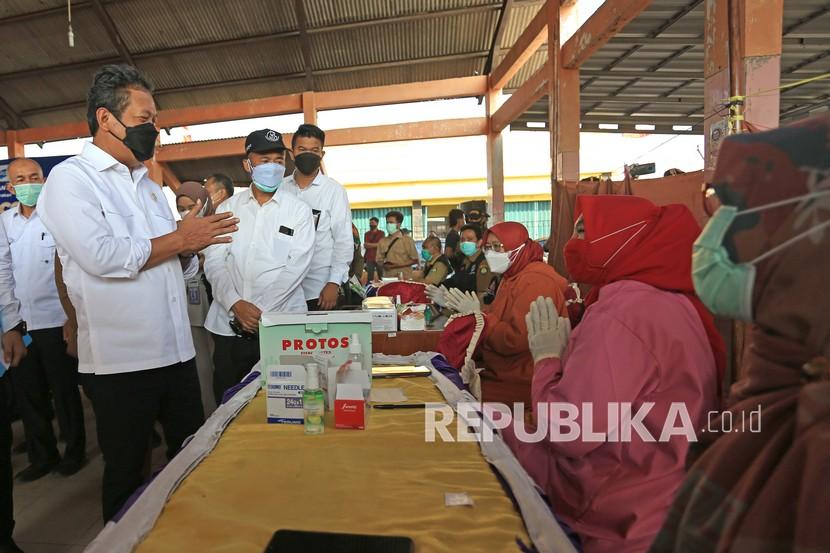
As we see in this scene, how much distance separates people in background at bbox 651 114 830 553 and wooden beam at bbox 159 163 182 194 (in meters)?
9.03

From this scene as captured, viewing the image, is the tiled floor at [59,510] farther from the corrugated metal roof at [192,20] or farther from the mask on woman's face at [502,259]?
the corrugated metal roof at [192,20]

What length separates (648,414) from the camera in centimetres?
110

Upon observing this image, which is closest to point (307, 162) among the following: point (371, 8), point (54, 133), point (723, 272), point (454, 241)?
Result: point (723, 272)

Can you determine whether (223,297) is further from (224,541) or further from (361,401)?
(224,541)

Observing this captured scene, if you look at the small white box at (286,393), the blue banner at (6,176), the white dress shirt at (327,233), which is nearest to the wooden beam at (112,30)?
the blue banner at (6,176)

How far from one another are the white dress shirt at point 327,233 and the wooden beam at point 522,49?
12.0 ft

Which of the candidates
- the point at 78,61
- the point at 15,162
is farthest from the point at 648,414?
the point at 78,61

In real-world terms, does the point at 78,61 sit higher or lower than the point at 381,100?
higher

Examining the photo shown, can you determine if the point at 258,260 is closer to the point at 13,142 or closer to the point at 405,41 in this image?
the point at 405,41

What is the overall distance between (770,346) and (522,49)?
6.14m

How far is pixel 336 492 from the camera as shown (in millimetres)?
975

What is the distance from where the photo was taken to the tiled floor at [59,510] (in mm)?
2096

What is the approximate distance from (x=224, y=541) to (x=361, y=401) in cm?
51

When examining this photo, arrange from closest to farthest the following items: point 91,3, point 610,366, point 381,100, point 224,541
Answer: point 224,541 → point 610,366 → point 91,3 → point 381,100
